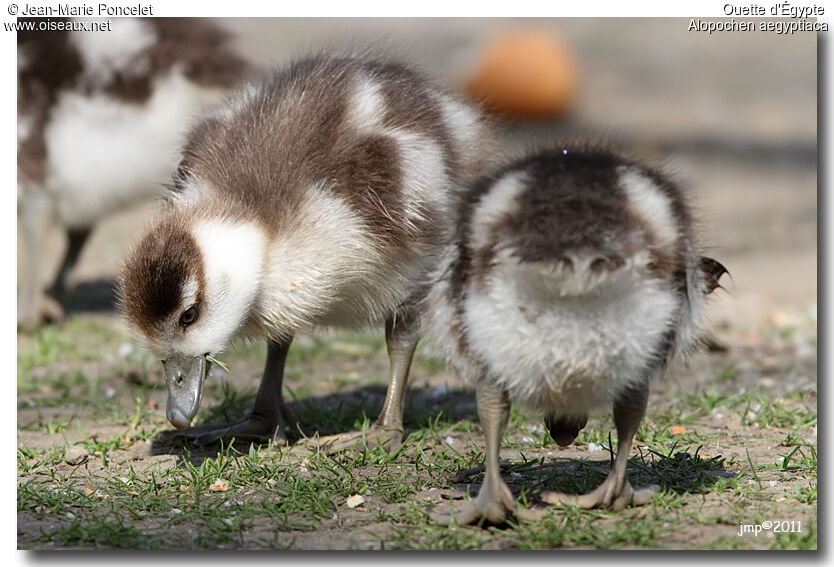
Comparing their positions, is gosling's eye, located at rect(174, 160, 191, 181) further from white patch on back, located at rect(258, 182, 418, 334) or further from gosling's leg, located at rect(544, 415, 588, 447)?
gosling's leg, located at rect(544, 415, 588, 447)

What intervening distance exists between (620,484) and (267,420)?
157cm

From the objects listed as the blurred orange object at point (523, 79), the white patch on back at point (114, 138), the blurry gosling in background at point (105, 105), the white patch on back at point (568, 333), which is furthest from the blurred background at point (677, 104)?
the white patch on back at point (568, 333)

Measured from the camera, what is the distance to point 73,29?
571 centimetres

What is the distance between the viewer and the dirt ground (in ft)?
10.7

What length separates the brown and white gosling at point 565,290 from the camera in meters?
2.84

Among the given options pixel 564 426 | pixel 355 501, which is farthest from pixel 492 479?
pixel 355 501

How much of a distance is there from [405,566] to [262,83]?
2036 millimetres

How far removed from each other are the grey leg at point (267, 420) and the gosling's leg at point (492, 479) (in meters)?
1.18

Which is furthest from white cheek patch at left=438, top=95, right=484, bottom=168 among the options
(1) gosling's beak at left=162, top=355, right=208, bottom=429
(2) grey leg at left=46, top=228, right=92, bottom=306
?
(2) grey leg at left=46, top=228, right=92, bottom=306

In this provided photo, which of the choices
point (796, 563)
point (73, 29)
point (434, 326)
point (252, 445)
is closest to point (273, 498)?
point (252, 445)

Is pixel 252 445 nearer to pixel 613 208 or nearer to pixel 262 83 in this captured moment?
pixel 262 83

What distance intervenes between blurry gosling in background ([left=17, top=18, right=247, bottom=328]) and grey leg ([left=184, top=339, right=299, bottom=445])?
201 centimetres

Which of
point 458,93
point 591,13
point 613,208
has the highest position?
point 591,13

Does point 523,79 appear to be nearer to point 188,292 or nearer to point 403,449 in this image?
point 403,449
